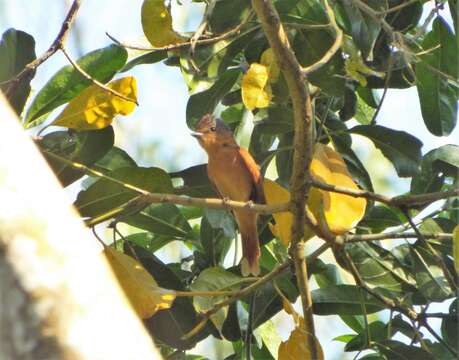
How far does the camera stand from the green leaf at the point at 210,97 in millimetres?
2582

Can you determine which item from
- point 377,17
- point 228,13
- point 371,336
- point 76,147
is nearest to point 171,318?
point 76,147

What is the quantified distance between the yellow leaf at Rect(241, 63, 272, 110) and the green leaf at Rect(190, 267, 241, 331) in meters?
0.50

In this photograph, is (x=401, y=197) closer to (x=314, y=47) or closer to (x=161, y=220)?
(x=314, y=47)

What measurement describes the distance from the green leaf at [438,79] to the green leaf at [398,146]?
0.34ft

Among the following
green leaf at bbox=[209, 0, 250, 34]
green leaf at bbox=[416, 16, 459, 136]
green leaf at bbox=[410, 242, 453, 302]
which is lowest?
green leaf at bbox=[410, 242, 453, 302]

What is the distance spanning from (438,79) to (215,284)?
33.9 inches

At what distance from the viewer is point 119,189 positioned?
2.31 meters

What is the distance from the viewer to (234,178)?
3.65 metres

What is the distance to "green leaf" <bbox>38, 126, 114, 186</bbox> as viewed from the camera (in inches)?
88.8

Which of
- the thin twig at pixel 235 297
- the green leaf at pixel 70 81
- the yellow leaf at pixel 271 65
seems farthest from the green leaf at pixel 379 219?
the green leaf at pixel 70 81

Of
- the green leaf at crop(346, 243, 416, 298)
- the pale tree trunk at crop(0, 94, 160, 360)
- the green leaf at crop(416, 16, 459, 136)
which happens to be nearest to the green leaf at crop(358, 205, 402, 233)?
the green leaf at crop(346, 243, 416, 298)

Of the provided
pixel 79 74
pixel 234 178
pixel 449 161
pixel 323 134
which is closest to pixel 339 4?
pixel 323 134

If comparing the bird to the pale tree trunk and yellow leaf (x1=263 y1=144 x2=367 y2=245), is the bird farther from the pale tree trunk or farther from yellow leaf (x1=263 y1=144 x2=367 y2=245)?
the pale tree trunk

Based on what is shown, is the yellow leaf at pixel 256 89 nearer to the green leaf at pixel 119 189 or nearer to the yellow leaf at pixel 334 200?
the yellow leaf at pixel 334 200
